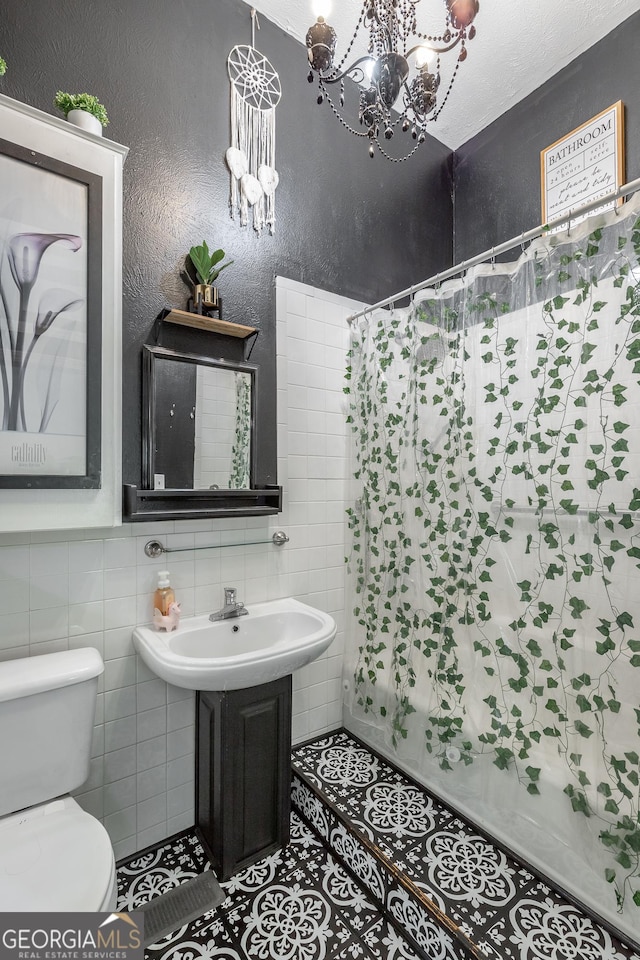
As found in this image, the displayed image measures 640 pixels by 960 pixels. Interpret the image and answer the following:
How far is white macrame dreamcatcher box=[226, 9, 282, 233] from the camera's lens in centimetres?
181

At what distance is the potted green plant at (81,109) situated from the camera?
4.32 ft

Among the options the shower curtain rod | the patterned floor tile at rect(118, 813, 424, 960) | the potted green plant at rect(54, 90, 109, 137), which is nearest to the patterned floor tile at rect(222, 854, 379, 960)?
the patterned floor tile at rect(118, 813, 424, 960)

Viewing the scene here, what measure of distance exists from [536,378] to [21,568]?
1.64 m

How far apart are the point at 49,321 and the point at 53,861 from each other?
131cm

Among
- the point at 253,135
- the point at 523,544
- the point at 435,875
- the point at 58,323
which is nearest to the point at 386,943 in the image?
the point at 435,875

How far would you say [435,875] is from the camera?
1.38m

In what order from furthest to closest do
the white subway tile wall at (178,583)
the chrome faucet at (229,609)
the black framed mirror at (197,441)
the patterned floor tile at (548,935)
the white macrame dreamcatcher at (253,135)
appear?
the white macrame dreamcatcher at (253,135), the chrome faucet at (229,609), the black framed mirror at (197,441), the white subway tile wall at (178,583), the patterned floor tile at (548,935)

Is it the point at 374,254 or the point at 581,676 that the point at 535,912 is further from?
the point at 374,254

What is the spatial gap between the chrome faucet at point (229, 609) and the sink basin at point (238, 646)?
0.02 m

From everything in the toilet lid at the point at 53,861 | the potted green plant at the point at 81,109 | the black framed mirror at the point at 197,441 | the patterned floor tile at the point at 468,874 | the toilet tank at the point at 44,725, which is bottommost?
the patterned floor tile at the point at 468,874

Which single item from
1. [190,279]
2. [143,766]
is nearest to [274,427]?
[190,279]

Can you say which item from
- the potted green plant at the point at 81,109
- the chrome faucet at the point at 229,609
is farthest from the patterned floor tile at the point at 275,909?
the potted green plant at the point at 81,109

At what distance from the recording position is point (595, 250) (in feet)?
4.20

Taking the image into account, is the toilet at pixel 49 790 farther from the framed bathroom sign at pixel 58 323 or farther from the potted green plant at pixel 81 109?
the potted green plant at pixel 81 109
